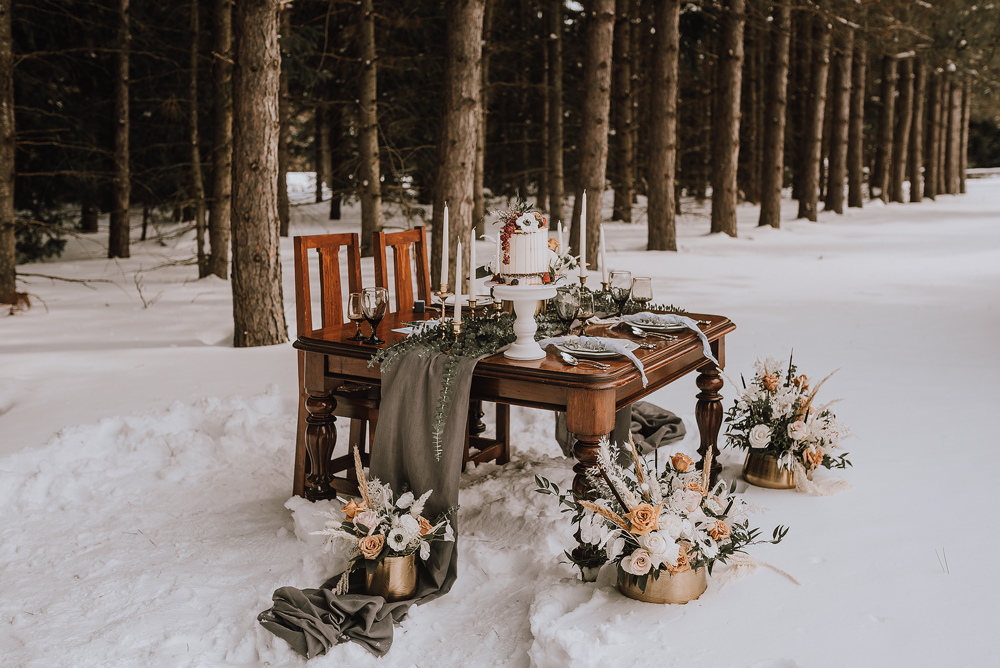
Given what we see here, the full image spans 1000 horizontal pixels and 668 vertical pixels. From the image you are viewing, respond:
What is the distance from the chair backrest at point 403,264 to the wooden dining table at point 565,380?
0.35 meters

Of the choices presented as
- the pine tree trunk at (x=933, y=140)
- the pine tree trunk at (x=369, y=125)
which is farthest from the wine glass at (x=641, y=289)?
the pine tree trunk at (x=933, y=140)

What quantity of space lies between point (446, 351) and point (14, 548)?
2039 millimetres

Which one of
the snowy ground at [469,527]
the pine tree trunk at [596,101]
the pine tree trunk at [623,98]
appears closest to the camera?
the snowy ground at [469,527]

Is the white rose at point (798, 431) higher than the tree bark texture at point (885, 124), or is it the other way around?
the tree bark texture at point (885, 124)

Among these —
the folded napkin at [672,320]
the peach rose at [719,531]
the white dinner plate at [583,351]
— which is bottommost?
the peach rose at [719,531]

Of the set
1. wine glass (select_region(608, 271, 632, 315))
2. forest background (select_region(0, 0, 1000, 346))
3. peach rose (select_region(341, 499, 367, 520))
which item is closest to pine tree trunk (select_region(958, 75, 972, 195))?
forest background (select_region(0, 0, 1000, 346))

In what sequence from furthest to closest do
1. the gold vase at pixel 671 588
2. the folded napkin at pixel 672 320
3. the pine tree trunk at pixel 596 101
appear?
the pine tree trunk at pixel 596 101 < the folded napkin at pixel 672 320 < the gold vase at pixel 671 588

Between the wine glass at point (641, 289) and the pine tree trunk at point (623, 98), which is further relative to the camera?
the pine tree trunk at point (623, 98)

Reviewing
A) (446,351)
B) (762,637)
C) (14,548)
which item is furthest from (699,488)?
(14,548)

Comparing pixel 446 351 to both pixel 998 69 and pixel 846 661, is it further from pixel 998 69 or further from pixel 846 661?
pixel 998 69

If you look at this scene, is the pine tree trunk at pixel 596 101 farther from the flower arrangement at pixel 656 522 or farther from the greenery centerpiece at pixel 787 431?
the flower arrangement at pixel 656 522

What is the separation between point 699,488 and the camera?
9.34ft

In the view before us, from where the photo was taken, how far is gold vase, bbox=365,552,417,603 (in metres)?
2.96

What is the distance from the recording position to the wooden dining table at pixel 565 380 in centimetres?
280
